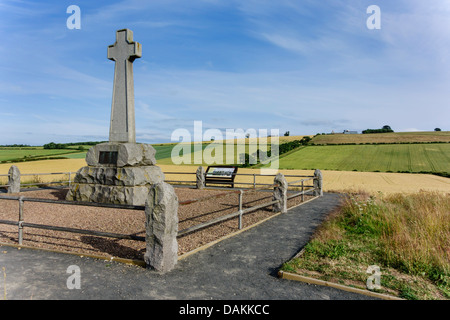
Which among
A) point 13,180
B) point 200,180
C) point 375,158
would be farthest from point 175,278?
point 375,158

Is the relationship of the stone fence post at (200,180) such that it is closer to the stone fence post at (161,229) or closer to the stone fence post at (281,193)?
the stone fence post at (281,193)

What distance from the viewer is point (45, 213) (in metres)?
9.91

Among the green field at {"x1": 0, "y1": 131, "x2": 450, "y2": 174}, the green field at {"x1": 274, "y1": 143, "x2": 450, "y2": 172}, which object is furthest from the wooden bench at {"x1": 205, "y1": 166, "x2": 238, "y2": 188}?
the green field at {"x1": 274, "y1": 143, "x2": 450, "y2": 172}

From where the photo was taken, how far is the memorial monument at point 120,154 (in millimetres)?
10953

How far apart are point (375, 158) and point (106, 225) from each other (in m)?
42.1

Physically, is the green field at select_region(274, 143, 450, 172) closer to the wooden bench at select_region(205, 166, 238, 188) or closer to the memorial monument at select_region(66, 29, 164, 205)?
the wooden bench at select_region(205, 166, 238, 188)

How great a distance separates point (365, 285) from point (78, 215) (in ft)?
28.8

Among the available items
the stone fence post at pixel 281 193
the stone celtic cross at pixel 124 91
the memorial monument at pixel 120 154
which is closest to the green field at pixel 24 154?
the memorial monument at pixel 120 154

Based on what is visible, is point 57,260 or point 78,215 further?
point 78,215

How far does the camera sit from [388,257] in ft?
16.9
